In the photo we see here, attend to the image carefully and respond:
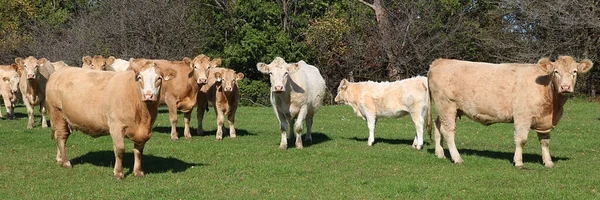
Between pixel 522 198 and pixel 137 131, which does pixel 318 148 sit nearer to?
pixel 137 131

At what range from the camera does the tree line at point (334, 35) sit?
40250mm

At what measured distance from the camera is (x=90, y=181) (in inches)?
463

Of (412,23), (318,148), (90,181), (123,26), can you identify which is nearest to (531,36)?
(412,23)

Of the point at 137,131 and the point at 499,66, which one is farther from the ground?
the point at 499,66

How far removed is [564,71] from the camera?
12.9 m

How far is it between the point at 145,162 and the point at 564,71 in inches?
317

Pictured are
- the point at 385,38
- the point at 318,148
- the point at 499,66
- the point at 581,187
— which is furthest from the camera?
the point at 385,38

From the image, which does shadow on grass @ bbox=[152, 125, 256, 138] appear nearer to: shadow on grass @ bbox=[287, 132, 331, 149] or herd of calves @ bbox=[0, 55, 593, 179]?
herd of calves @ bbox=[0, 55, 593, 179]

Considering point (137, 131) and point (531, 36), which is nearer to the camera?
point (137, 131)

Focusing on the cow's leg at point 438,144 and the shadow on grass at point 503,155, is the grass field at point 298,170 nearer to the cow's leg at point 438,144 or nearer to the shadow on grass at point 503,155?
the shadow on grass at point 503,155

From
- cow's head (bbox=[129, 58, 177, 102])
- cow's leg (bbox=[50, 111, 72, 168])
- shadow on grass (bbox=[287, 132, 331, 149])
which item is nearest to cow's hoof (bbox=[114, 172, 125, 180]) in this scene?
cow's head (bbox=[129, 58, 177, 102])

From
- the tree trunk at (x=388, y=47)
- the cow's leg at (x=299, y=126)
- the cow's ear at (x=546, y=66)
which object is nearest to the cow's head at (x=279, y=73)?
the cow's leg at (x=299, y=126)

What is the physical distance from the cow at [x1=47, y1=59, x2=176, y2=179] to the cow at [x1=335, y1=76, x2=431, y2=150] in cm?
663

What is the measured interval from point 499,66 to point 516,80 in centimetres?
66
